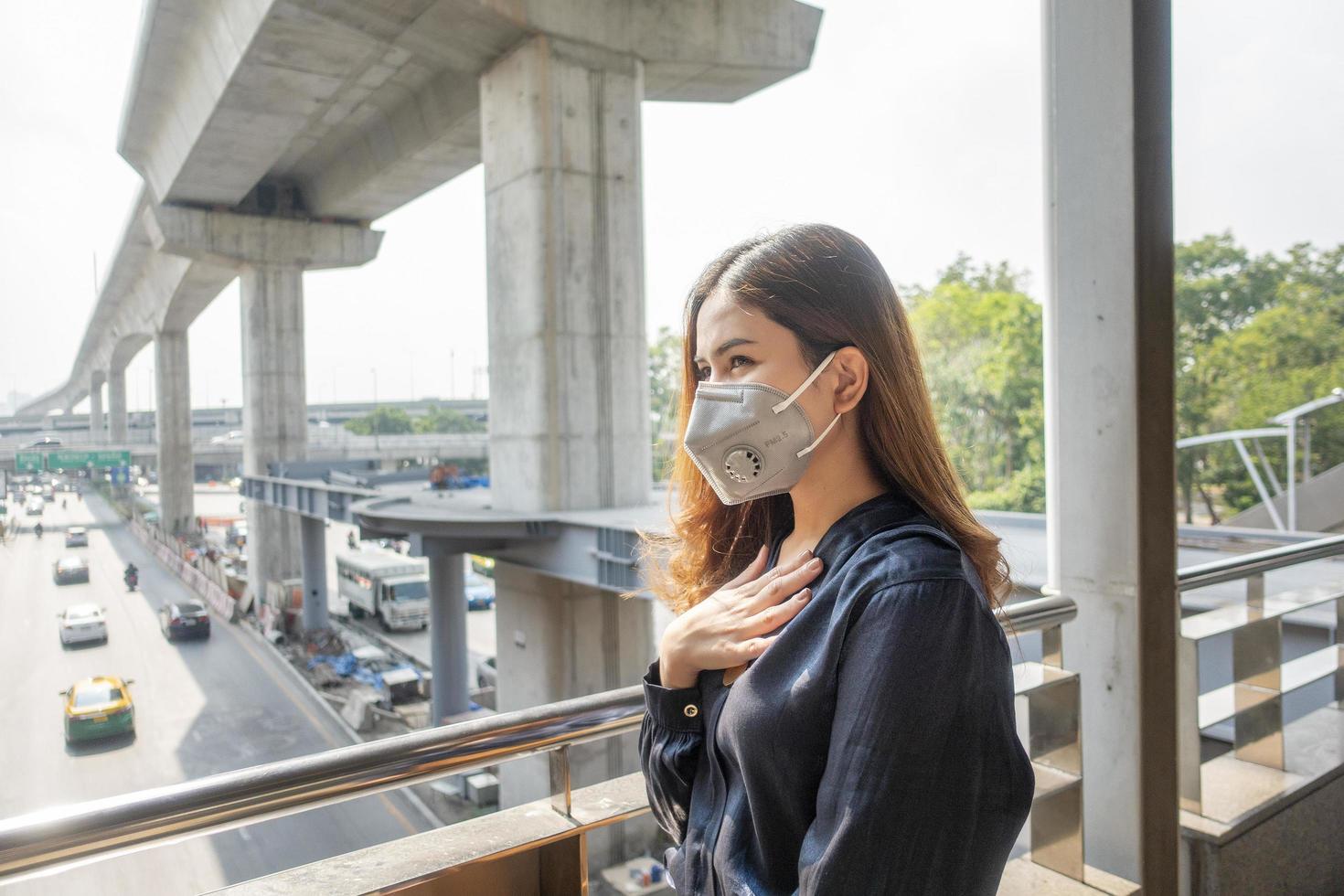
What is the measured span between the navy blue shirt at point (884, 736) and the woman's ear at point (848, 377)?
8.2 inches

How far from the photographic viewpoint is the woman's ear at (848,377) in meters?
1.23

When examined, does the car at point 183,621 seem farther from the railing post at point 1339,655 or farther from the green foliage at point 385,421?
the green foliage at point 385,421

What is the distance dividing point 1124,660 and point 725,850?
2312 millimetres

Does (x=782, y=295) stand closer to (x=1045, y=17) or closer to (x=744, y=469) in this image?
(x=744, y=469)

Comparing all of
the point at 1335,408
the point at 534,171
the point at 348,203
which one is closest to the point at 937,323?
the point at 1335,408

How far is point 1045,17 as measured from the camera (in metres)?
3.10

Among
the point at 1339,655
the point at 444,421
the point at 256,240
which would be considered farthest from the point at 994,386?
the point at 444,421

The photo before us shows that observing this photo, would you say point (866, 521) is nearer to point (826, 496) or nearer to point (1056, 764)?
point (826, 496)

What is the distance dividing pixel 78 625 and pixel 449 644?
35.9ft

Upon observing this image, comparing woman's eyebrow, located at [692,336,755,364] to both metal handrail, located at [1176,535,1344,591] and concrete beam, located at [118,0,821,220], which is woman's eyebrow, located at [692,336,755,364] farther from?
concrete beam, located at [118,0,821,220]

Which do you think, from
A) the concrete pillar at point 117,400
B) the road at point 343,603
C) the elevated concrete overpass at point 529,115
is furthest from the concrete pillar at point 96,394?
the elevated concrete overpass at point 529,115

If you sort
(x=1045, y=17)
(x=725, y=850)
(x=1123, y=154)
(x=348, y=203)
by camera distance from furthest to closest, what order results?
(x=348, y=203) → (x=1045, y=17) → (x=1123, y=154) → (x=725, y=850)

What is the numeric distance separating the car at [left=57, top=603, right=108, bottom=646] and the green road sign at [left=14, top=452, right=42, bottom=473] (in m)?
4.70

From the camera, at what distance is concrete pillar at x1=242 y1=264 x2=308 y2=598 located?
29.2 m
